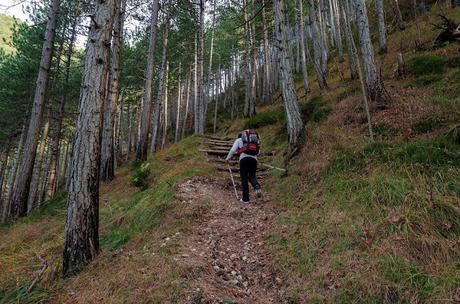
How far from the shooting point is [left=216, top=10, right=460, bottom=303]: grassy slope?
2.99 meters

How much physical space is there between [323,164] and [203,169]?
422 centimetres

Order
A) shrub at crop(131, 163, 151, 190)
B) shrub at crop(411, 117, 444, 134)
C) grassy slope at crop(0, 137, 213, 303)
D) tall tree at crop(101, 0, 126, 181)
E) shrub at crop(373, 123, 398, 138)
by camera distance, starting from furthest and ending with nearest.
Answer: tall tree at crop(101, 0, 126, 181), shrub at crop(131, 163, 151, 190), shrub at crop(373, 123, 398, 138), shrub at crop(411, 117, 444, 134), grassy slope at crop(0, 137, 213, 303)

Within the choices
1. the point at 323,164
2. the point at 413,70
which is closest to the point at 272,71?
the point at 413,70

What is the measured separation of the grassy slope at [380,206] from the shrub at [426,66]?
0.13 meters

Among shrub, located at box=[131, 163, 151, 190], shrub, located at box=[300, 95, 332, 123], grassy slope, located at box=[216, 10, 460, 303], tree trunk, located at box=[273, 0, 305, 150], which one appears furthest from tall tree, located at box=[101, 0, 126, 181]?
shrub, located at box=[300, 95, 332, 123]

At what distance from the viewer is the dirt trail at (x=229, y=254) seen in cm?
334

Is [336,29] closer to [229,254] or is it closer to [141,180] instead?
[141,180]

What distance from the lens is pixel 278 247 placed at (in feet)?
14.5

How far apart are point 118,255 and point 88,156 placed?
1.65m

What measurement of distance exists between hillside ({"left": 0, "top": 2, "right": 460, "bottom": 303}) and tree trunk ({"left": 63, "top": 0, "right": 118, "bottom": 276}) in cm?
29

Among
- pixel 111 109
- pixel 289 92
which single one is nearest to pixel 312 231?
pixel 289 92

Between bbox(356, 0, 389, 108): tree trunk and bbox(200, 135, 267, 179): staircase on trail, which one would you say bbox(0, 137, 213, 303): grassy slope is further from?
bbox(356, 0, 389, 108): tree trunk

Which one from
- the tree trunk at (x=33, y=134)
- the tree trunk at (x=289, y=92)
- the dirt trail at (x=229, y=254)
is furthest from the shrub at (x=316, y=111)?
the tree trunk at (x=33, y=134)

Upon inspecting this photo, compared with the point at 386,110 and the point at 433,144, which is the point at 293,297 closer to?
the point at 433,144
